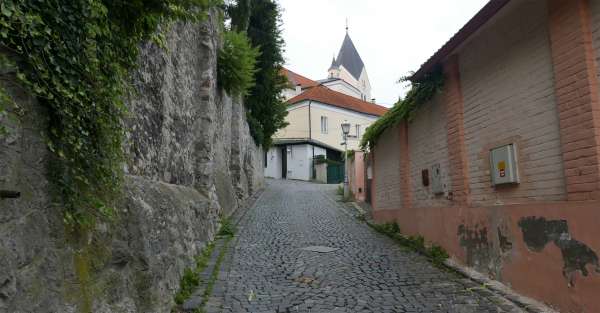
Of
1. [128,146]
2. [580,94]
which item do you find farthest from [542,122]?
[128,146]

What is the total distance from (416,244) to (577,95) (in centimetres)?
444

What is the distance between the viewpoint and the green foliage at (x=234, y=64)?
11.1 m

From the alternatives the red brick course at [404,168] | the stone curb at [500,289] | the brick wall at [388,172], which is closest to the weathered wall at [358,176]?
the brick wall at [388,172]

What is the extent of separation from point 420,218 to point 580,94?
4336 millimetres

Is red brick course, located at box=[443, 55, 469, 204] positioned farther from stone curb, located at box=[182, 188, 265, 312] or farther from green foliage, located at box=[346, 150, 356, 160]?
green foliage, located at box=[346, 150, 356, 160]

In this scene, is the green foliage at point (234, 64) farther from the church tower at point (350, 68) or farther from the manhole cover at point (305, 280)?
the church tower at point (350, 68)

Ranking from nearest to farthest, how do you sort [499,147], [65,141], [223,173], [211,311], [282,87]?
[65,141] < [211,311] < [499,147] < [223,173] < [282,87]

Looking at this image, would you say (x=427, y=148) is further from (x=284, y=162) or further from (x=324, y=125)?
(x=324, y=125)

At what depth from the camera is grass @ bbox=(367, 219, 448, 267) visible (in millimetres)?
7022

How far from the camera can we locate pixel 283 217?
12.4m

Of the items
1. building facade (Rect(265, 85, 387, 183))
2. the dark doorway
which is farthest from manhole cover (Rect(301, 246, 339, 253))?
the dark doorway

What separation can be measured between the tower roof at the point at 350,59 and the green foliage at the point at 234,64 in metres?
53.6

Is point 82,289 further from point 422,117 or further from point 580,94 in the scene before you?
point 422,117

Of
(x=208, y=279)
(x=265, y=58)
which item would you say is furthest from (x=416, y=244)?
(x=265, y=58)
